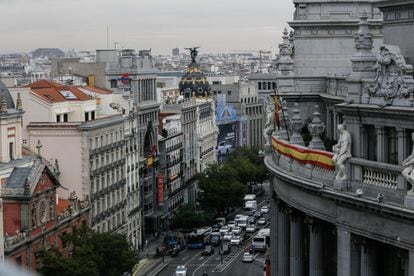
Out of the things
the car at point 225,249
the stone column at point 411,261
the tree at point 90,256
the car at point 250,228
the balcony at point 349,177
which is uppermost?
the balcony at point 349,177

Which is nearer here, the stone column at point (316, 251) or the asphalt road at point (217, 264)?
the stone column at point (316, 251)

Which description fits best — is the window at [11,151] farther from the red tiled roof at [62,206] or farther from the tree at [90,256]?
the tree at [90,256]

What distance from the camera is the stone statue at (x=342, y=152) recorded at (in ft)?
167

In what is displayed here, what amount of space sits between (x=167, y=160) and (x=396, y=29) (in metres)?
124

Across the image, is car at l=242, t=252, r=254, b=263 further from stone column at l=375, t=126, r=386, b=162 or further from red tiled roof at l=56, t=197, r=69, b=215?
stone column at l=375, t=126, r=386, b=162

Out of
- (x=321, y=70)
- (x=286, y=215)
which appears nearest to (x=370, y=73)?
(x=286, y=215)

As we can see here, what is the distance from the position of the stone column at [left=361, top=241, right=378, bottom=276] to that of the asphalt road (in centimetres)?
8335

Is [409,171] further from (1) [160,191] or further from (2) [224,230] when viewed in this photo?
(1) [160,191]

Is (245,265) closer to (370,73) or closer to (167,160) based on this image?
(167,160)

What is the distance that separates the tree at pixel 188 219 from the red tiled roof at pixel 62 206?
44589mm

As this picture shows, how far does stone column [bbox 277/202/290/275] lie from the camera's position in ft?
222

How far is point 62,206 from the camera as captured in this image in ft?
391

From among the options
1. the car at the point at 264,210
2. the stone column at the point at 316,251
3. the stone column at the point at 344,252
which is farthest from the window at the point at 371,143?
the car at the point at 264,210

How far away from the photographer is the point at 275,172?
64125 mm
